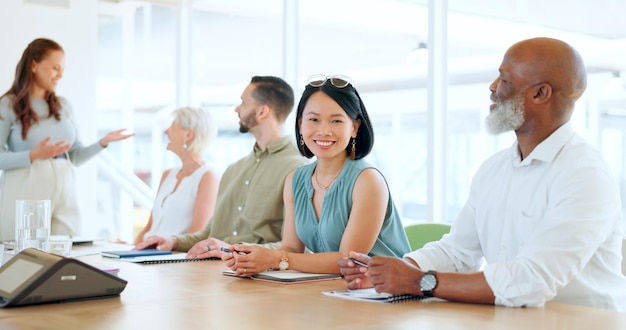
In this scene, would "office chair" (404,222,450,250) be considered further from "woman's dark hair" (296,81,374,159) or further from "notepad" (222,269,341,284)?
"notepad" (222,269,341,284)

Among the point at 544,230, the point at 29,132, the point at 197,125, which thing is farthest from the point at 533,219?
the point at 29,132

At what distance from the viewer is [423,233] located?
2.82m

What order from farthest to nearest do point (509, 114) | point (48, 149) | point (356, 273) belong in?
point (48, 149)
point (509, 114)
point (356, 273)

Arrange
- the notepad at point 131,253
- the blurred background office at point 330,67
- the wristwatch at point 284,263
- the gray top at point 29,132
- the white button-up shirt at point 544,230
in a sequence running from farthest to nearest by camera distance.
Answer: the gray top at point 29,132, the blurred background office at point 330,67, the notepad at point 131,253, the wristwatch at point 284,263, the white button-up shirt at point 544,230

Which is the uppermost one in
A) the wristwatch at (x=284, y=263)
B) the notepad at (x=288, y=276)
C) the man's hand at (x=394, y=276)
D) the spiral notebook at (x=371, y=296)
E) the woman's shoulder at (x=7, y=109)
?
the woman's shoulder at (x=7, y=109)

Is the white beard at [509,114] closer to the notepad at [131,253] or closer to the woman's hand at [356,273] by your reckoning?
the woman's hand at [356,273]

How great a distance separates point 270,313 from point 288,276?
534 mm

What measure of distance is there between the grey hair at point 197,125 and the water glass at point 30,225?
1525mm

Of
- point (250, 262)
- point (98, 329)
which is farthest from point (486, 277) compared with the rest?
point (98, 329)

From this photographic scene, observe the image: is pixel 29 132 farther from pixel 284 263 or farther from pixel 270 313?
pixel 270 313

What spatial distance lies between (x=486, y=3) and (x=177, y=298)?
2.66 meters

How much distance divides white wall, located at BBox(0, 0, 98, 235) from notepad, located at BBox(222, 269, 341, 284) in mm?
3514

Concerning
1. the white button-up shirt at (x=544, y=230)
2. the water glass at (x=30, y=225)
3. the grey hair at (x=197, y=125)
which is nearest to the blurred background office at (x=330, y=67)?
the grey hair at (x=197, y=125)

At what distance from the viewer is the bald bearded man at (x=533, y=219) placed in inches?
71.3
